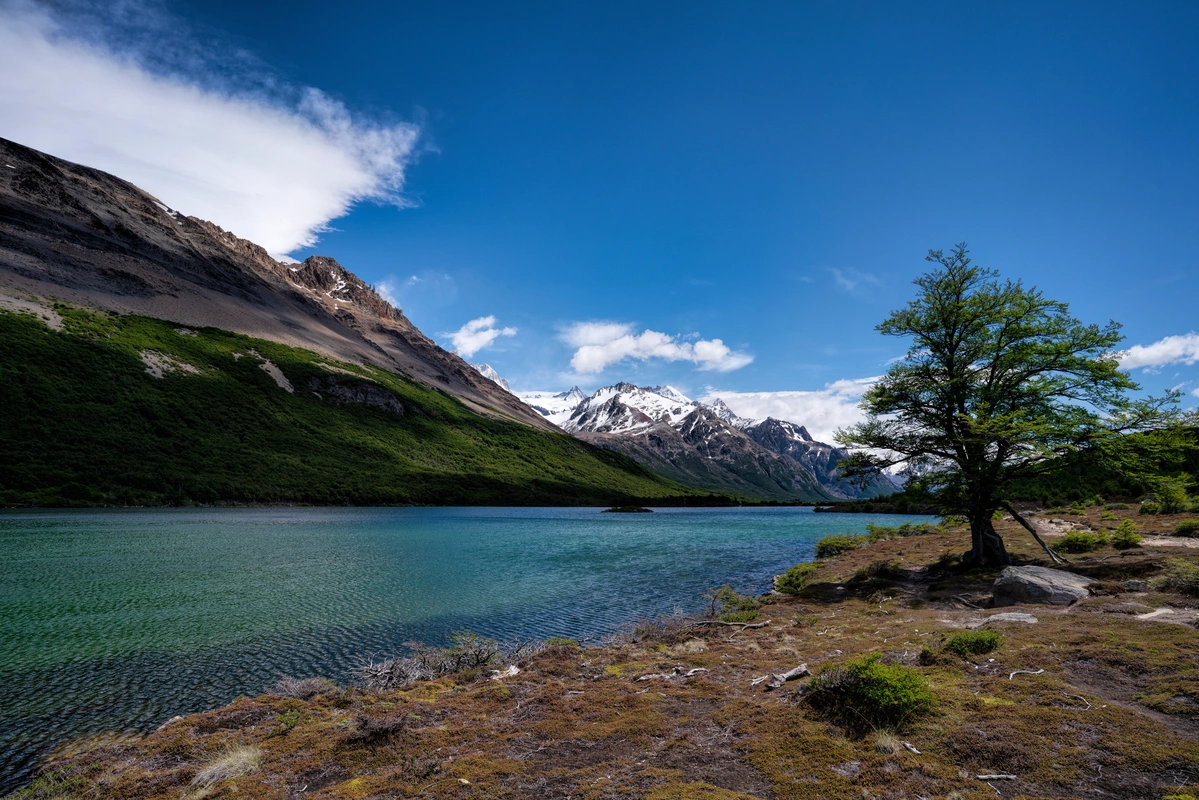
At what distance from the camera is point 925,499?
2842 cm

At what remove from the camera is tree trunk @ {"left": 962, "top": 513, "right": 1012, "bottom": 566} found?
27.7 metres

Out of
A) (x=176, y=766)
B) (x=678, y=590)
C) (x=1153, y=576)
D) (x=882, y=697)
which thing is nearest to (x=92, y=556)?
(x=176, y=766)

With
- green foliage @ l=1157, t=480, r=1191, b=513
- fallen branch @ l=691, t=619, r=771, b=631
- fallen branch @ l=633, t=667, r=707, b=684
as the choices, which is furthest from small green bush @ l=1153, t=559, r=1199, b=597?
fallen branch @ l=633, t=667, r=707, b=684

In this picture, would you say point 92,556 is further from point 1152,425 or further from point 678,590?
point 1152,425

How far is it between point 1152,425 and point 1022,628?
16.7 metres

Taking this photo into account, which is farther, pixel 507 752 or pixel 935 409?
pixel 935 409

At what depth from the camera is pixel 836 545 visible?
53.6 meters

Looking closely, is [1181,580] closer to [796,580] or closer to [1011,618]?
[1011,618]

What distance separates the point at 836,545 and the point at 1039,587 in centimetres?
3510

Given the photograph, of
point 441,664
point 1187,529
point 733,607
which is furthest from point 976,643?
point 1187,529

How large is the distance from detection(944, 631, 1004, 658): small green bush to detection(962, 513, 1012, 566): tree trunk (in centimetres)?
1692

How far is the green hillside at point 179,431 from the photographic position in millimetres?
92750

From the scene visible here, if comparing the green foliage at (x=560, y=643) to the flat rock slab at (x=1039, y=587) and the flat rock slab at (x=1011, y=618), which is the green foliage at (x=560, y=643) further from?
the flat rock slab at (x=1039, y=587)

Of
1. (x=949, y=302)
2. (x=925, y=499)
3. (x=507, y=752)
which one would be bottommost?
(x=507, y=752)
